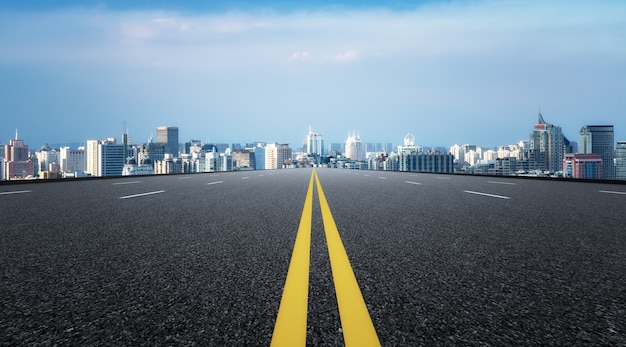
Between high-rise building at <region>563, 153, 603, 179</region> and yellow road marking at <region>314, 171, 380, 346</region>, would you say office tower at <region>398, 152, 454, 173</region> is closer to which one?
high-rise building at <region>563, 153, 603, 179</region>

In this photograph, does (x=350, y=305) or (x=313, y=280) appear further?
(x=313, y=280)

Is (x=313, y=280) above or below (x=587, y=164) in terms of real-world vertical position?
below

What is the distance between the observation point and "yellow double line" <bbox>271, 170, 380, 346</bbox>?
245cm

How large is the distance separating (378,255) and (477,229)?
8.17 ft

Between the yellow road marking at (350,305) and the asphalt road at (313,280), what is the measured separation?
2.2 inches

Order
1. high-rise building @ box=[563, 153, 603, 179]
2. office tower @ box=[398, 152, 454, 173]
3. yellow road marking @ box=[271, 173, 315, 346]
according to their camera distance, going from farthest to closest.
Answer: office tower @ box=[398, 152, 454, 173] < high-rise building @ box=[563, 153, 603, 179] < yellow road marking @ box=[271, 173, 315, 346]

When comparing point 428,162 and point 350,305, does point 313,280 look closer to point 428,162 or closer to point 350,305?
point 350,305

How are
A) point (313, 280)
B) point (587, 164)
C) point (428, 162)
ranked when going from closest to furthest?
point (313, 280) → point (587, 164) → point (428, 162)

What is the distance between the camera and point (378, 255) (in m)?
4.69

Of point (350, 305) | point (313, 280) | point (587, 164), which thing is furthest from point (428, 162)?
point (350, 305)

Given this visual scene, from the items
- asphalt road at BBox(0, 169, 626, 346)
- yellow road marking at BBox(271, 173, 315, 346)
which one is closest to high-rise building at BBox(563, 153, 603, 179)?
asphalt road at BBox(0, 169, 626, 346)

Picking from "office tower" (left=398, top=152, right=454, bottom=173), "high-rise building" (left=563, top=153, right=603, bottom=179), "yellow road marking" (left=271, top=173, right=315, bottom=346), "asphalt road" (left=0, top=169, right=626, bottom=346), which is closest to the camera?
"yellow road marking" (left=271, top=173, right=315, bottom=346)

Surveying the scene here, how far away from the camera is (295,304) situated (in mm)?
3031

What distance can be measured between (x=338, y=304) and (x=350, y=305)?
9 cm
